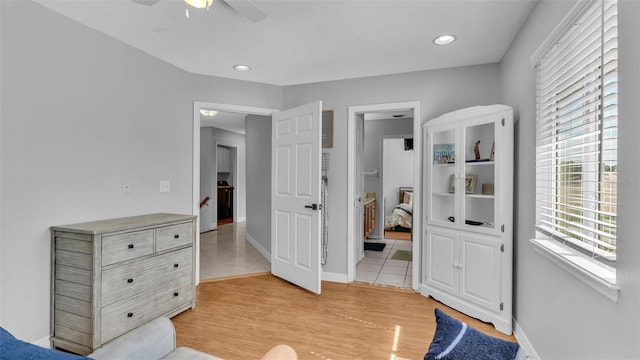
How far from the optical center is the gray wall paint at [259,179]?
15.1 ft

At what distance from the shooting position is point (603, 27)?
4.21ft

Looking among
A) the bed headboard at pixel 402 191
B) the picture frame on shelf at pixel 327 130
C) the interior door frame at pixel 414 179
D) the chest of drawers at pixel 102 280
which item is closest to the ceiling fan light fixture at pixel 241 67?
the picture frame on shelf at pixel 327 130

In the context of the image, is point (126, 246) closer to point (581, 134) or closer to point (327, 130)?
point (327, 130)

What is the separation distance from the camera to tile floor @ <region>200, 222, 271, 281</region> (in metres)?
3.96

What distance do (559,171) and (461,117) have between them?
1.12 metres

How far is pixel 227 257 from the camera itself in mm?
4625

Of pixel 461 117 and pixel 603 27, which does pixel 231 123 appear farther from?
pixel 603 27

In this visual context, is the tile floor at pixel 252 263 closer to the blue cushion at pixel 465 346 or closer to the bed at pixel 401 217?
the bed at pixel 401 217

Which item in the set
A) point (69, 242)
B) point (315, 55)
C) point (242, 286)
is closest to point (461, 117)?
point (315, 55)

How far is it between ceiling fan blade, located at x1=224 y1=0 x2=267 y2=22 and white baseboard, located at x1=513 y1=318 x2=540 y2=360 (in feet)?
9.13

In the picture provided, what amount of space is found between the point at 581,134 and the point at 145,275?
2.95 metres

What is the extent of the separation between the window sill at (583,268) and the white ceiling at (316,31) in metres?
1.57

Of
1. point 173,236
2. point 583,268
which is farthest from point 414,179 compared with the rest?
point 173,236

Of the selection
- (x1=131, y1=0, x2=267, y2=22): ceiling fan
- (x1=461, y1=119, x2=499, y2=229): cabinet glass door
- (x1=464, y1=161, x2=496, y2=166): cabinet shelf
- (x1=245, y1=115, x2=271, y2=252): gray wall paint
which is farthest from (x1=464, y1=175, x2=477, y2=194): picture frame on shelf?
(x1=245, y1=115, x2=271, y2=252): gray wall paint
